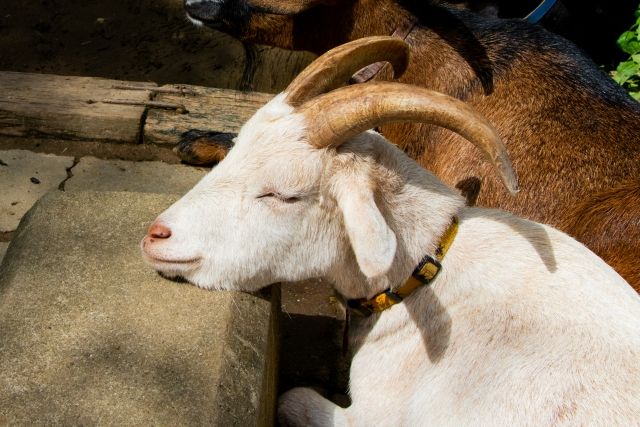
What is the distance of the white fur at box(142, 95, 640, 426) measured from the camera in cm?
258

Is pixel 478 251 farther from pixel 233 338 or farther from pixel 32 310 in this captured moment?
pixel 32 310

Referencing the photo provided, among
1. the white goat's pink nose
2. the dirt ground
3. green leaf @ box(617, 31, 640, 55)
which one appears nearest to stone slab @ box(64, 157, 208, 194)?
the dirt ground

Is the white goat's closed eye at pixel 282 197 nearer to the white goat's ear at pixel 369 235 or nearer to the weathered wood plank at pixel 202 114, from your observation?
the white goat's ear at pixel 369 235

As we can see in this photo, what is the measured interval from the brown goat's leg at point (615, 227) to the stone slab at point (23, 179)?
3.01 m

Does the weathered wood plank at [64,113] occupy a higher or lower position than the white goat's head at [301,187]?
lower

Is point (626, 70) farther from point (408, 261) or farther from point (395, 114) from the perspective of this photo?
point (395, 114)

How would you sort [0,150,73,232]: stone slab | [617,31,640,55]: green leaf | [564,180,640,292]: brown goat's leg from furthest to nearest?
[617,31,640,55]: green leaf → [0,150,73,232]: stone slab → [564,180,640,292]: brown goat's leg

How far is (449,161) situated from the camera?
3.94 metres

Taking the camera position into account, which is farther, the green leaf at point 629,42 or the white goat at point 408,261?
the green leaf at point 629,42

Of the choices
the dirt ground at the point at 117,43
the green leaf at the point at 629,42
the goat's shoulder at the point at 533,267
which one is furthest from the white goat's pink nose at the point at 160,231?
the green leaf at the point at 629,42

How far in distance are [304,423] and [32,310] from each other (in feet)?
3.83

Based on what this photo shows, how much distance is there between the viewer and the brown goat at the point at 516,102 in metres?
3.55

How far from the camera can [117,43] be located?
6.76 m

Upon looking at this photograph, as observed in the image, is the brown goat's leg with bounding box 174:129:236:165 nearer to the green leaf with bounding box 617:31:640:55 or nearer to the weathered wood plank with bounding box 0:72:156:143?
the weathered wood plank with bounding box 0:72:156:143
